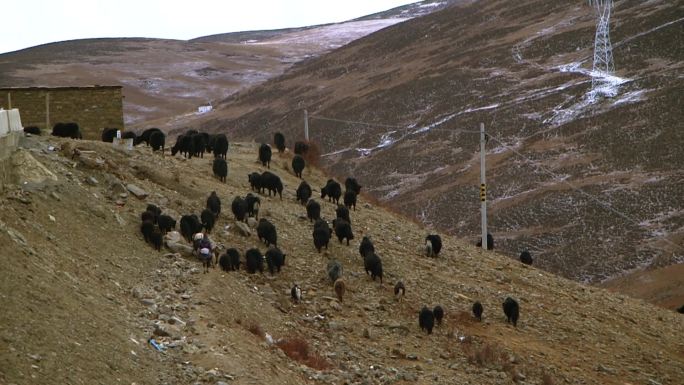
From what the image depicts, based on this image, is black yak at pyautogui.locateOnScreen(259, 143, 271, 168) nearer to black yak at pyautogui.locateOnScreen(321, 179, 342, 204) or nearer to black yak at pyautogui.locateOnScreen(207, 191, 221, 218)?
black yak at pyautogui.locateOnScreen(321, 179, 342, 204)

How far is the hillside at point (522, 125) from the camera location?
117 ft

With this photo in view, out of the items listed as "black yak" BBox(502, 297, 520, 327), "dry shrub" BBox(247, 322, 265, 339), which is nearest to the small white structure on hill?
"black yak" BBox(502, 297, 520, 327)

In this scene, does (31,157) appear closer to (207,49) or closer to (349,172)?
(349,172)

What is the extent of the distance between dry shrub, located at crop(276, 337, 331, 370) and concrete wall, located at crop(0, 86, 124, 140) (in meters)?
14.5

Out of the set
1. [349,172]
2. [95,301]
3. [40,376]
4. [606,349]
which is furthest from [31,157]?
[349,172]

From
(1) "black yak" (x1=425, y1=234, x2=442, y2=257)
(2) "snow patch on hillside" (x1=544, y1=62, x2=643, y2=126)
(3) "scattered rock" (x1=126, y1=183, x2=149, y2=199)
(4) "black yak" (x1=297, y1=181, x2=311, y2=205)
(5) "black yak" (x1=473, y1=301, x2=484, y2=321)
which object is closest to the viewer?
(3) "scattered rock" (x1=126, y1=183, x2=149, y2=199)

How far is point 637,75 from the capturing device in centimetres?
5031

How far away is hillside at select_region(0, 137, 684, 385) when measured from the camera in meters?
11.1

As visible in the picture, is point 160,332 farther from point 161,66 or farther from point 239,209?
point 161,66

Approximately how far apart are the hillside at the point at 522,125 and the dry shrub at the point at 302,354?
57.5 feet

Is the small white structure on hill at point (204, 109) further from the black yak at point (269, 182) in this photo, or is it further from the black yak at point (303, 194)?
the black yak at point (269, 182)

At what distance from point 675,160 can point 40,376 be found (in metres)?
33.9

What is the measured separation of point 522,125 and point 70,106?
26591mm

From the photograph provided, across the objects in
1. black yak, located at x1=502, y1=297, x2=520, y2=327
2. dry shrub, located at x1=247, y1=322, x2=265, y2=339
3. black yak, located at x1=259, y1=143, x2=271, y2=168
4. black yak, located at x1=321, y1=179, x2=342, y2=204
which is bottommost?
black yak, located at x1=502, y1=297, x2=520, y2=327
